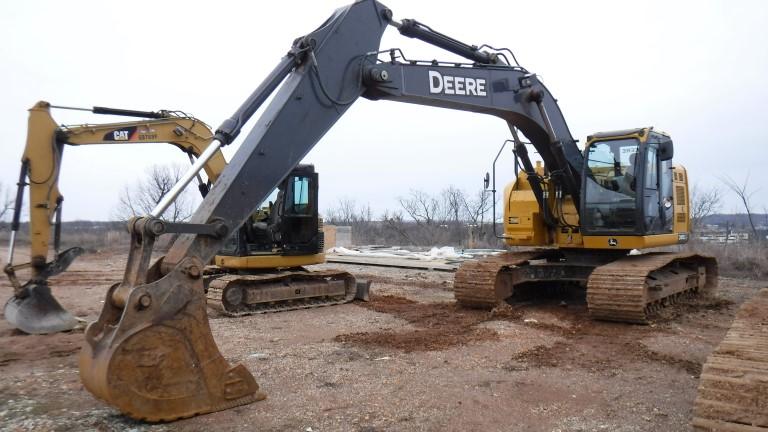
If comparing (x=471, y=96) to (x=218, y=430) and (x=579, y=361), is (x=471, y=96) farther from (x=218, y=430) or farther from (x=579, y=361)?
(x=218, y=430)

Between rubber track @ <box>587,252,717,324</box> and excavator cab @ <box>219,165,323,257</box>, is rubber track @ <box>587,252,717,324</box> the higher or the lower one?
the lower one

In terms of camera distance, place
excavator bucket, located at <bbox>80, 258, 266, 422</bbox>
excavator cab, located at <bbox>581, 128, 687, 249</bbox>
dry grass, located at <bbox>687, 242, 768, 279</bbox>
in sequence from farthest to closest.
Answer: dry grass, located at <bbox>687, 242, 768, 279</bbox>, excavator cab, located at <bbox>581, 128, 687, 249</bbox>, excavator bucket, located at <bbox>80, 258, 266, 422</bbox>

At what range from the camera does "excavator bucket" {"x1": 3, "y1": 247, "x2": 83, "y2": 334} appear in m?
7.86

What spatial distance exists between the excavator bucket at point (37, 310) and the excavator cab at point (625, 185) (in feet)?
24.6

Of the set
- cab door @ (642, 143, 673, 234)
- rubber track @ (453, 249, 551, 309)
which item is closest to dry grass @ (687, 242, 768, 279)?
cab door @ (642, 143, 673, 234)

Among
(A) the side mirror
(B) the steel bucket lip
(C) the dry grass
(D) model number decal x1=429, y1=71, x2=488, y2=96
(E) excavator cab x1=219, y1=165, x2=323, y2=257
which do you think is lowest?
(B) the steel bucket lip

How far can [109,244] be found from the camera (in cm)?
3516

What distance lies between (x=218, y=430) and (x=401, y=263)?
544 inches

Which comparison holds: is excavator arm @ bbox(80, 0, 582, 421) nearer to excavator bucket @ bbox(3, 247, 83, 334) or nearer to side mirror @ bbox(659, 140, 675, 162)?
side mirror @ bbox(659, 140, 675, 162)

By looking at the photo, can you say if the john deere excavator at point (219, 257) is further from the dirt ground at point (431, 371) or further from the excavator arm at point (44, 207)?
the dirt ground at point (431, 371)

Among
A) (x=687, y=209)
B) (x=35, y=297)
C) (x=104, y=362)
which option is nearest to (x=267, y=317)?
(x=35, y=297)

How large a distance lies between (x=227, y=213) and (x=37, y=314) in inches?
181

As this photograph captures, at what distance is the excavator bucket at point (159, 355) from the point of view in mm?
4008

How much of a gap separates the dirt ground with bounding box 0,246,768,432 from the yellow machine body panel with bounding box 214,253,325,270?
1022 mm
